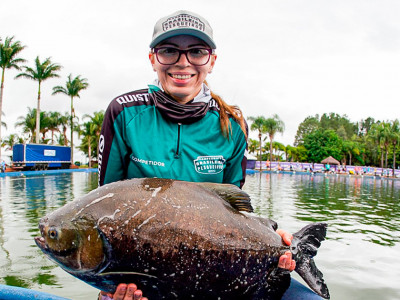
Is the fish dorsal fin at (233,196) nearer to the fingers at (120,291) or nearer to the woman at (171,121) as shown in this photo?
the woman at (171,121)

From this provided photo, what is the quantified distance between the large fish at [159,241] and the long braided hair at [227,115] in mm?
664

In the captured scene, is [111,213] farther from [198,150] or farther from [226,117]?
[226,117]

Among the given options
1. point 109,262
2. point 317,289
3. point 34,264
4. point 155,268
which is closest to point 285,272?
point 317,289

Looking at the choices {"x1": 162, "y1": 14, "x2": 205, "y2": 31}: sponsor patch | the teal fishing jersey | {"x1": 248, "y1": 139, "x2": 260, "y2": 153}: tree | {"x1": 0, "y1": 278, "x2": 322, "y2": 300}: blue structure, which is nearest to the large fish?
the teal fishing jersey

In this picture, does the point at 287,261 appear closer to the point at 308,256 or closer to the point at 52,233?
the point at 308,256

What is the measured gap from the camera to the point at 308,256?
2.20 metres

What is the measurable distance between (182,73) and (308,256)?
1.52 meters

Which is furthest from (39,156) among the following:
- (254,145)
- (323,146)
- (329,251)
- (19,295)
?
(323,146)

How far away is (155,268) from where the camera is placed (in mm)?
1637

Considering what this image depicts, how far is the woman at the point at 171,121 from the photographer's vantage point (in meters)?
2.22

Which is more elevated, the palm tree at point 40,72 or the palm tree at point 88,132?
the palm tree at point 40,72

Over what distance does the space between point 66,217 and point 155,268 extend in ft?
1.72

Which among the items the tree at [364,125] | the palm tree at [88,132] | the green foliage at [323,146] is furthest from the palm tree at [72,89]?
the tree at [364,125]

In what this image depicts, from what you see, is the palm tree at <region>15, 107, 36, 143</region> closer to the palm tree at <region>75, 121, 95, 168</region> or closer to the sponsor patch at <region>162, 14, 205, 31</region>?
the palm tree at <region>75, 121, 95, 168</region>
